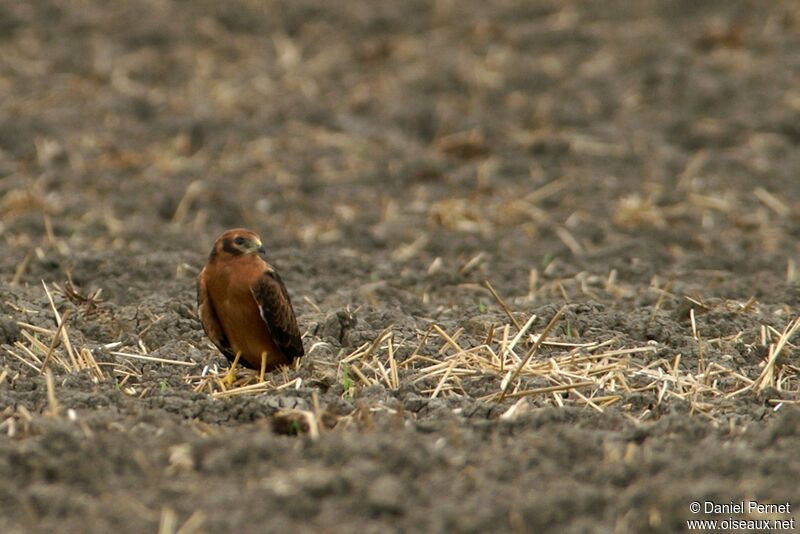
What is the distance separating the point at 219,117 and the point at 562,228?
4.10 m

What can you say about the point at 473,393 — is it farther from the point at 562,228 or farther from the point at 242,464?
the point at 562,228

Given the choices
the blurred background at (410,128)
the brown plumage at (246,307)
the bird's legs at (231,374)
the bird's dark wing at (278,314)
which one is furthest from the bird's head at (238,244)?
the blurred background at (410,128)

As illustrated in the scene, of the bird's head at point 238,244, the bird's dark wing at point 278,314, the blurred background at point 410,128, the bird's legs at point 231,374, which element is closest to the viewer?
the bird's legs at point 231,374

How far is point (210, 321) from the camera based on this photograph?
751cm

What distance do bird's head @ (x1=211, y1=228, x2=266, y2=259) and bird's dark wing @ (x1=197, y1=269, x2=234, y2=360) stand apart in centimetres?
21

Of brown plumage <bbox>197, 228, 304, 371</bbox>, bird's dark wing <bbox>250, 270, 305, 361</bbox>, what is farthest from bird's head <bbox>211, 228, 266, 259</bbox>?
bird's dark wing <bbox>250, 270, 305, 361</bbox>

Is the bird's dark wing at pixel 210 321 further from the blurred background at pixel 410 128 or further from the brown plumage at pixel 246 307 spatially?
the blurred background at pixel 410 128

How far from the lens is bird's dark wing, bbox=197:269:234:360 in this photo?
24.6 feet

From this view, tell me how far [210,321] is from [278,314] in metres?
0.46

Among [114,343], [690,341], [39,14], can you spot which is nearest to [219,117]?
[39,14]

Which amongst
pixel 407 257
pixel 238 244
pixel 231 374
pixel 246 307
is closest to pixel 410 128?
pixel 407 257

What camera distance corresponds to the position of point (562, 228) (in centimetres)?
1130

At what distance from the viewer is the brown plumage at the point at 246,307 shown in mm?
7320

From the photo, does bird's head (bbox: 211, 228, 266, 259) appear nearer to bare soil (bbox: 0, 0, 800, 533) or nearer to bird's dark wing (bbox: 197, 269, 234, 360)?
bird's dark wing (bbox: 197, 269, 234, 360)
